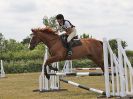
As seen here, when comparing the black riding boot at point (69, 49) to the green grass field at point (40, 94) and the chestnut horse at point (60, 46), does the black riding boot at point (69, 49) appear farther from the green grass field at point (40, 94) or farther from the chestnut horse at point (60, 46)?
the green grass field at point (40, 94)

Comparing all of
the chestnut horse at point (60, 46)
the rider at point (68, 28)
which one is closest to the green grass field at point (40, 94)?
the chestnut horse at point (60, 46)

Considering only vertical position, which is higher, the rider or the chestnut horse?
the rider

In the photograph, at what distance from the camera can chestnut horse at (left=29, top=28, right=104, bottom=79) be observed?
1277 cm

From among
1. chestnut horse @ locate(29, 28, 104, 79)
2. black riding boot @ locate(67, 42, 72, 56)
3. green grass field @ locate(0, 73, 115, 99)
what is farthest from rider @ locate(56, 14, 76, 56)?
green grass field @ locate(0, 73, 115, 99)

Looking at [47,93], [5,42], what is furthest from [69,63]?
[5,42]

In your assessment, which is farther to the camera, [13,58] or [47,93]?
[13,58]

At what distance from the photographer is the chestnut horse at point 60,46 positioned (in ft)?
41.9

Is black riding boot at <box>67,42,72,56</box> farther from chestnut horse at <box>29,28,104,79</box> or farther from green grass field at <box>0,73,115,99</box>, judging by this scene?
green grass field at <box>0,73,115,99</box>

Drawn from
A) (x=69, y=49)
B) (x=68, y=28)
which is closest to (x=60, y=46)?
(x=69, y=49)

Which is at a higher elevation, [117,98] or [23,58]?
[23,58]

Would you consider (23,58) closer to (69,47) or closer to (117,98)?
(69,47)

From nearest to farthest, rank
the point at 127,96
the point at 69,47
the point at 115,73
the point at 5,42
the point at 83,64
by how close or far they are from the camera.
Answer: the point at 127,96 < the point at 115,73 < the point at 69,47 < the point at 83,64 < the point at 5,42

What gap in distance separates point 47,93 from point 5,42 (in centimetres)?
6839

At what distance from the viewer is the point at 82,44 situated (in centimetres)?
1311
